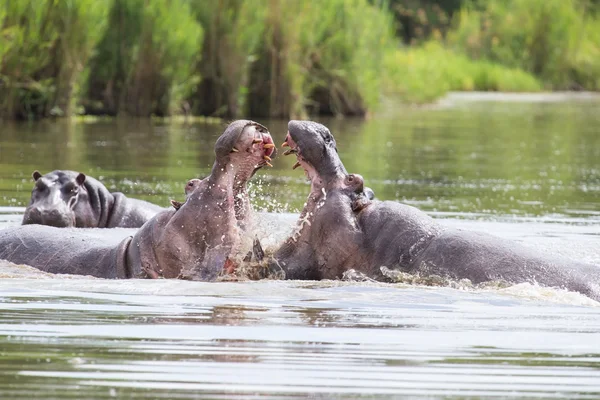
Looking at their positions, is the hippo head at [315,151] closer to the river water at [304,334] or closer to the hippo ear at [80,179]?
the river water at [304,334]

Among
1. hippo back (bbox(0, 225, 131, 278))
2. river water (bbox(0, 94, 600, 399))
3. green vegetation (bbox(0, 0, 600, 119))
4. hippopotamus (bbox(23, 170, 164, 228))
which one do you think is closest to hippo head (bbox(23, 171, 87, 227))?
hippopotamus (bbox(23, 170, 164, 228))

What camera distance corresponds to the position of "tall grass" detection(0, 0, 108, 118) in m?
17.5

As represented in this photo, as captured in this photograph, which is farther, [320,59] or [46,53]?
[320,59]

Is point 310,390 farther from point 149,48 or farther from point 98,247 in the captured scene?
point 149,48

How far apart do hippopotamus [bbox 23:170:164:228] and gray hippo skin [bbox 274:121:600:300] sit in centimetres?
211

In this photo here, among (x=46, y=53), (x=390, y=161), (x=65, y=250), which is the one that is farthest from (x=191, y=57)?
(x=65, y=250)

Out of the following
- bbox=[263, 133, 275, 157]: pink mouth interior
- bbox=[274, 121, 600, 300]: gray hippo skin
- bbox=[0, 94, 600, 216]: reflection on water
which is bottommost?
bbox=[0, 94, 600, 216]: reflection on water

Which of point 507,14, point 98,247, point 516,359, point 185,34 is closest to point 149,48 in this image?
point 185,34

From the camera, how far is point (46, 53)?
18.2 metres

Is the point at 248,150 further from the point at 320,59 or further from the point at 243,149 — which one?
the point at 320,59

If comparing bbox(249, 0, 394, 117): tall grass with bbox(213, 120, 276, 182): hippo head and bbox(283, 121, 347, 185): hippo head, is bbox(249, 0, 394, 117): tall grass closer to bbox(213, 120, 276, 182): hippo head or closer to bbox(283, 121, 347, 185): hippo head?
bbox(283, 121, 347, 185): hippo head

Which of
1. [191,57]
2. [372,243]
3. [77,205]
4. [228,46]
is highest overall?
[372,243]

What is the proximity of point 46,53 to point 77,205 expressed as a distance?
10.1 m

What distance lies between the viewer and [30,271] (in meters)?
6.88
